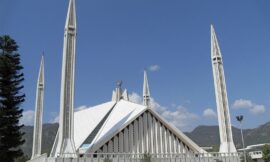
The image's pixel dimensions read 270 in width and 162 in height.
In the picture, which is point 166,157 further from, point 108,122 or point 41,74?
point 41,74

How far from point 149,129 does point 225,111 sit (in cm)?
727

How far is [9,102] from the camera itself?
24.4m

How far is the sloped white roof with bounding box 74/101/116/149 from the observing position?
96.1 ft

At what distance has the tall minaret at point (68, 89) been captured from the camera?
22.0 meters

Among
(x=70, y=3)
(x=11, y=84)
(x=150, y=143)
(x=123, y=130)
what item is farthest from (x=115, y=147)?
(x=70, y=3)

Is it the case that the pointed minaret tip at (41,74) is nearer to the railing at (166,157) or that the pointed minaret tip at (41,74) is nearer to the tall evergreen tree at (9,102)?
the tall evergreen tree at (9,102)

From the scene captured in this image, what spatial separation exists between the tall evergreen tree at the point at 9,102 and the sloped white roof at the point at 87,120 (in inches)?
218

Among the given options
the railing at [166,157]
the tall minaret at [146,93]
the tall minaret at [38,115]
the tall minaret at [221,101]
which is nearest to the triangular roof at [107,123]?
the railing at [166,157]

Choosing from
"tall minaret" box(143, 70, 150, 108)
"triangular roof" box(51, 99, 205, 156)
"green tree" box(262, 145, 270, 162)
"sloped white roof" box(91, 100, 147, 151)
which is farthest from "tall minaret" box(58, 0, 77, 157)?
"green tree" box(262, 145, 270, 162)

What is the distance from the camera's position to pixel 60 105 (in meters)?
23.5

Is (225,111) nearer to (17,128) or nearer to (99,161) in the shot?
(99,161)

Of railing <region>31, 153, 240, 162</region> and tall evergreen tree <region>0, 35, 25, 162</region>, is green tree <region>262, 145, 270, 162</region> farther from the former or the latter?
tall evergreen tree <region>0, 35, 25, 162</region>

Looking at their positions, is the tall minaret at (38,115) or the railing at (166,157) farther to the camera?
the tall minaret at (38,115)

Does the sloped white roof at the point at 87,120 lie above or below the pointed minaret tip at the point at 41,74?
below
